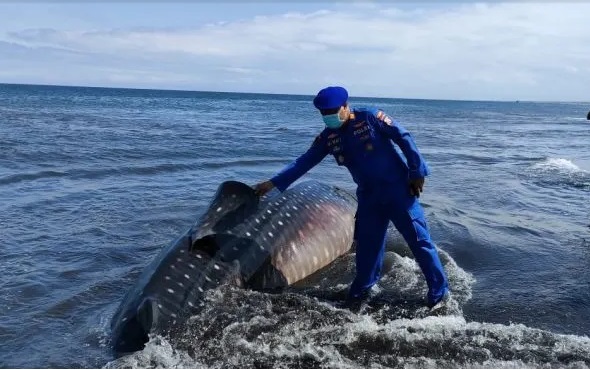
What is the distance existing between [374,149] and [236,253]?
1.72 meters

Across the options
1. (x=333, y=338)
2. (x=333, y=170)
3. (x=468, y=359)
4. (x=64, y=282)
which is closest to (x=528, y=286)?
(x=468, y=359)

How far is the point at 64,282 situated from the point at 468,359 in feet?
14.0

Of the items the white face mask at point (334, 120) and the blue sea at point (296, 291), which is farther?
the white face mask at point (334, 120)

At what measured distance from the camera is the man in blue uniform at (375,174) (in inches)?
200

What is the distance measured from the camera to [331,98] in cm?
501

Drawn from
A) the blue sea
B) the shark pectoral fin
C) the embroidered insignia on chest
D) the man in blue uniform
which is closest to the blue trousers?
the man in blue uniform

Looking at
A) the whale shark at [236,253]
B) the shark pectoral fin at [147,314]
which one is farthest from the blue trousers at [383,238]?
the shark pectoral fin at [147,314]

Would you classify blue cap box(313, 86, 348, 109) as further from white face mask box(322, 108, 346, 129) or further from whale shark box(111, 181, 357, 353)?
whale shark box(111, 181, 357, 353)

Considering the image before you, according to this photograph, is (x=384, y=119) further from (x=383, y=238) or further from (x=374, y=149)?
(x=383, y=238)

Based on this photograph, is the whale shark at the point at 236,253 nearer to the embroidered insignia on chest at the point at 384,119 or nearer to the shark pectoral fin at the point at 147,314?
the shark pectoral fin at the point at 147,314

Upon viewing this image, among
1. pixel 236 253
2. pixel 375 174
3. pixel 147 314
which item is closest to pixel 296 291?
pixel 236 253

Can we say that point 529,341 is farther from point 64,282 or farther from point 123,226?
point 123,226

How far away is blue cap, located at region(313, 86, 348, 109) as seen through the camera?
16.4 ft

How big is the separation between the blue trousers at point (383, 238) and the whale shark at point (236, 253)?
0.90 metres
